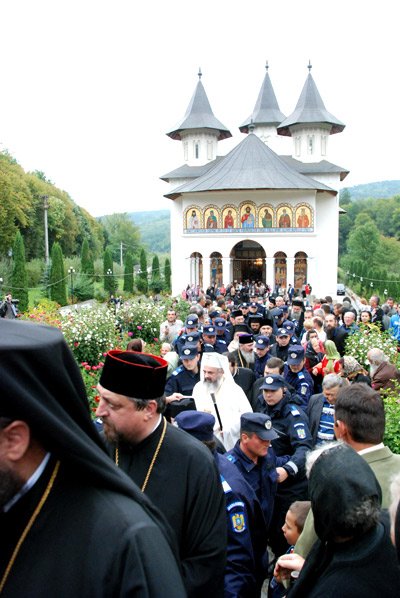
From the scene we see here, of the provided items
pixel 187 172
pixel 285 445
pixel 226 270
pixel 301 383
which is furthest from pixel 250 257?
pixel 285 445

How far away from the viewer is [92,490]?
137cm

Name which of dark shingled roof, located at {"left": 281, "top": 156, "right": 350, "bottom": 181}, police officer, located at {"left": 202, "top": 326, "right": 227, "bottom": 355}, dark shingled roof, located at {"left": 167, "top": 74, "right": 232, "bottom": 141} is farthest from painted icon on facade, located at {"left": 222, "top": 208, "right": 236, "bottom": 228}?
police officer, located at {"left": 202, "top": 326, "right": 227, "bottom": 355}

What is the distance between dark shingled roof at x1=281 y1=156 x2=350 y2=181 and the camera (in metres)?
41.4

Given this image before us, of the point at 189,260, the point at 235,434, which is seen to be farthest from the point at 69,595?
the point at 189,260

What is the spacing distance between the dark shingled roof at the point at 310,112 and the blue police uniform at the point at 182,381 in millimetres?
39964

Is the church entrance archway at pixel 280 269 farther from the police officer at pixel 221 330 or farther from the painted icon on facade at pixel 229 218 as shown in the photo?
the police officer at pixel 221 330

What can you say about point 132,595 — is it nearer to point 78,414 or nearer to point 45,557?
point 45,557

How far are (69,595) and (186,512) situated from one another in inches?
52.0

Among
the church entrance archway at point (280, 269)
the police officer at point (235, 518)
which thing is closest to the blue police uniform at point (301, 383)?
the police officer at point (235, 518)

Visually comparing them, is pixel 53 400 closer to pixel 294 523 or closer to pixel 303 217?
pixel 294 523

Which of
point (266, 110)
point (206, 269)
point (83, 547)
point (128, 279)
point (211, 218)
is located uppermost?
point (266, 110)

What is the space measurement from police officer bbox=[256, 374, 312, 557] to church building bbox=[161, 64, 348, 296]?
31827 mm

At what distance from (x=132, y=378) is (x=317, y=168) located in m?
41.6

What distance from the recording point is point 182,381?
632cm
